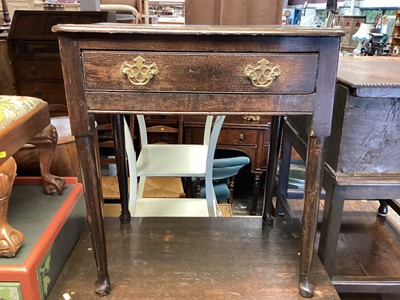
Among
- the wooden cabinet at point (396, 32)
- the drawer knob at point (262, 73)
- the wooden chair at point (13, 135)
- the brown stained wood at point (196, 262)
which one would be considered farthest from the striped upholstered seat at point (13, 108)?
the wooden cabinet at point (396, 32)

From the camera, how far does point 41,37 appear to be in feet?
6.37

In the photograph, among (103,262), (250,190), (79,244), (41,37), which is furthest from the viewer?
(250,190)

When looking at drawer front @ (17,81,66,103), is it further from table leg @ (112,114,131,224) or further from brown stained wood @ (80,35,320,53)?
brown stained wood @ (80,35,320,53)

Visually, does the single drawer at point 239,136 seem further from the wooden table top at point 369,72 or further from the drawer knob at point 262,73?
the drawer knob at point 262,73

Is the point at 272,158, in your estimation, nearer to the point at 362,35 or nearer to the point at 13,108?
the point at 13,108

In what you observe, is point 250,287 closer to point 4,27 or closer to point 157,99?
point 157,99

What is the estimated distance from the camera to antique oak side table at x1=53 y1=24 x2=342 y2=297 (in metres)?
0.67

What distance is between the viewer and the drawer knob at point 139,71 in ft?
2.25

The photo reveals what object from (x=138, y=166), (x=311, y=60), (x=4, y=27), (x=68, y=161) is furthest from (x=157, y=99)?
(x=4, y=27)

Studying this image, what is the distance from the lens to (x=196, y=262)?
3.19ft

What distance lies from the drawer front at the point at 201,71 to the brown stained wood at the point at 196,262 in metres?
0.48

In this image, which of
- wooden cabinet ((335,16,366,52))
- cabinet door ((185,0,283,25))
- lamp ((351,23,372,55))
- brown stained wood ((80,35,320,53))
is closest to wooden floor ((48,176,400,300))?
brown stained wood ((80,35,320,53))

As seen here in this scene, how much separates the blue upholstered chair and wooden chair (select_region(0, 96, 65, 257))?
1.21 m

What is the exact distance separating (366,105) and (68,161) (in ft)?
3.21
